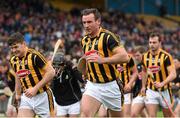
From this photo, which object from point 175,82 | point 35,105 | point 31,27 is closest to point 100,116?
point 175,82

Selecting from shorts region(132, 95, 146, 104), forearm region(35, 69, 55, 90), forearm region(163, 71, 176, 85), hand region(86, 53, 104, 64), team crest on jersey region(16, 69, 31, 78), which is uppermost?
hand region(86, 53, 104, 64)

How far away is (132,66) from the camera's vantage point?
12.1 meters

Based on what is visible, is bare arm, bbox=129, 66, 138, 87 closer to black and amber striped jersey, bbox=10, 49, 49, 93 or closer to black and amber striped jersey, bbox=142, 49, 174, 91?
black and amber striped jersey, bbox=142, 49, 174, 91

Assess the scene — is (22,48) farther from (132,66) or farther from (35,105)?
(132,66)

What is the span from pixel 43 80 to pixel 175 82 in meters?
6.22

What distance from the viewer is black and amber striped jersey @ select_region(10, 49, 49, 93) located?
8.99m

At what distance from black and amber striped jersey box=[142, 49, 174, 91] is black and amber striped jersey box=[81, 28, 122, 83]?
2.46 metres

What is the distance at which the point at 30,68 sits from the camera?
356 inches

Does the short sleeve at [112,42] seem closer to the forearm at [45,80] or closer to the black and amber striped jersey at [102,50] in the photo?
the black and amber striped jersey at [102,50]

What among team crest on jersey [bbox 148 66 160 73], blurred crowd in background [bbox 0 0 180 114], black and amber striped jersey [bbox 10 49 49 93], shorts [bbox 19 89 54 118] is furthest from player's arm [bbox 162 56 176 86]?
blurred crowd in background [bbox 0 0 180 114]

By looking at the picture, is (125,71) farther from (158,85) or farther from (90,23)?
(90,23)

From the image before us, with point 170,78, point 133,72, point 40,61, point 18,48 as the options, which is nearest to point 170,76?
point 170,78

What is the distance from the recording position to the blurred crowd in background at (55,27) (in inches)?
845

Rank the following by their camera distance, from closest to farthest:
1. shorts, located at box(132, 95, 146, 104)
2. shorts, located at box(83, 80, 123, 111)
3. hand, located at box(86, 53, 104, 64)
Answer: hand, located at box(86, 53, 104, 64) < shorts, located at box(83, 80, 123, 111) < shorts, located at box(132, 95, 146, 104)
